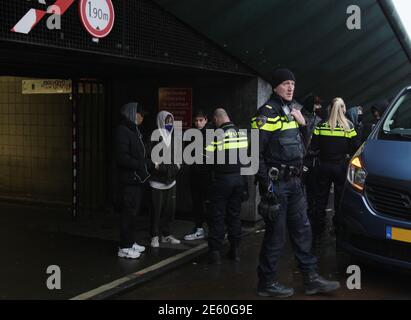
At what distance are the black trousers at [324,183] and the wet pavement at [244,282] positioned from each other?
1.77 feet

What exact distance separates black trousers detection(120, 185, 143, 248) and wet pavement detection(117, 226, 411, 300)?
2.59 feet

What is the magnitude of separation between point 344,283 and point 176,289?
1678mm

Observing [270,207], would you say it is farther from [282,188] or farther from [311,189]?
[311,189]

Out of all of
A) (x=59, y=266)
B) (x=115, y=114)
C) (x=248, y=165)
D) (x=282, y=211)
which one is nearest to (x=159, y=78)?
(x=115, y=114)

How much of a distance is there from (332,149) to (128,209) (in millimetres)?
2655

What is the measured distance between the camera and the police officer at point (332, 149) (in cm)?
631

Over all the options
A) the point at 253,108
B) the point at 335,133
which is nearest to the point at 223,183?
the point at 335,133

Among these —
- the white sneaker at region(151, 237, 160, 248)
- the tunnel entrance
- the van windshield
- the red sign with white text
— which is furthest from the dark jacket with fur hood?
the van windshield

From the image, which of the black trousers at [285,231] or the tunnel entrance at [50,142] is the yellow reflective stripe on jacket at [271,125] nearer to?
the black trousers at [285,231]

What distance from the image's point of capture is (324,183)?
253 inches

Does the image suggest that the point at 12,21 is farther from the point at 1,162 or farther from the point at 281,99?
the point at 1,162

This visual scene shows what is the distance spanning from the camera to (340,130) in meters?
6.32

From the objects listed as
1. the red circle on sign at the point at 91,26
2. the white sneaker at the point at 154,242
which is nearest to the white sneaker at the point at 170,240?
the white sneaker at the point at 154,242

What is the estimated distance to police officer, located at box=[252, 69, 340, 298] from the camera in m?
4.58
